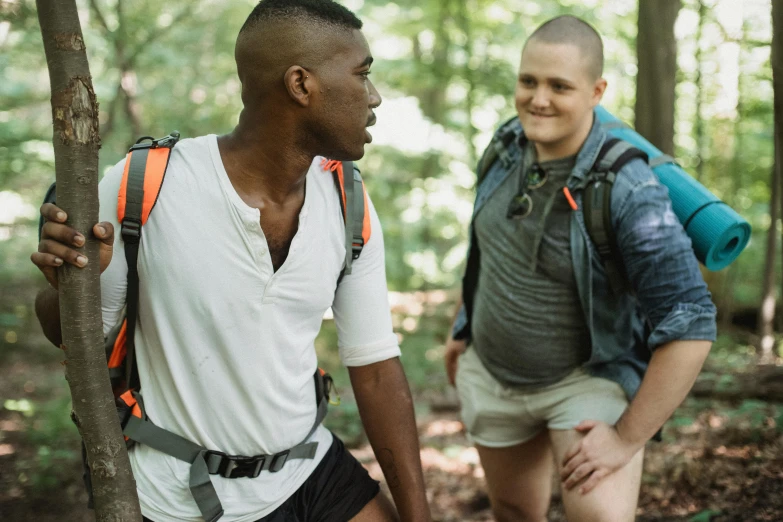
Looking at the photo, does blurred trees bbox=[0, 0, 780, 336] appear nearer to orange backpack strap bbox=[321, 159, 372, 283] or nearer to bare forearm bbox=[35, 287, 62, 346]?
orange backpack strap bbox=[321, 159, 372, 283]

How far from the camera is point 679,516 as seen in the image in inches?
169

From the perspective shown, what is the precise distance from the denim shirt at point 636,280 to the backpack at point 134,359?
109cm

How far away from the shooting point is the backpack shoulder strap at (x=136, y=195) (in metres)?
2.14

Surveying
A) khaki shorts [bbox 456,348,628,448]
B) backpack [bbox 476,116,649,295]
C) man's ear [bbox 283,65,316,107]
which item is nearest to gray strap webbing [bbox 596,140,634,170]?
backpack [bbox 476,116,649,295]

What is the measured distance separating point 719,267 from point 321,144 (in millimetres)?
1760

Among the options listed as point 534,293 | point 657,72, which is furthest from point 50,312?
point 657,72

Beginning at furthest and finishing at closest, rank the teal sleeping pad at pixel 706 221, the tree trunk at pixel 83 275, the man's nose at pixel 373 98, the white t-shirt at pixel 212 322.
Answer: the teal sleeping pad at pixel 706 221 < the man's nose at pixel 373 98 < the white t-shirt at pixel 212 322 < the tree trunk at pixel 83 275

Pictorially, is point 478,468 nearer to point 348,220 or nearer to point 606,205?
point 606,205

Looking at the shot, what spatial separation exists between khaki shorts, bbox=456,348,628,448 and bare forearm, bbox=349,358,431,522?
818 millimetres

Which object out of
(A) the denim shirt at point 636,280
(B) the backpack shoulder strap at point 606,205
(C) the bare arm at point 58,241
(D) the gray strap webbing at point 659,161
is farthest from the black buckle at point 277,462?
(D) the gray strap webbing at point 659,161

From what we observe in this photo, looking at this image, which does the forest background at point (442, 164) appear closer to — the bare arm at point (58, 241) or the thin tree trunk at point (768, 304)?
the thin tree trunk at point (768, 304)

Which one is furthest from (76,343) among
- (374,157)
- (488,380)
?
(374,157)

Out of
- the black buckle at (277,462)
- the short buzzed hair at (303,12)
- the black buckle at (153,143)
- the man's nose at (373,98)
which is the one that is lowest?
the black buckle at (277,462)

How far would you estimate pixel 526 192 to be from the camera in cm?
331
